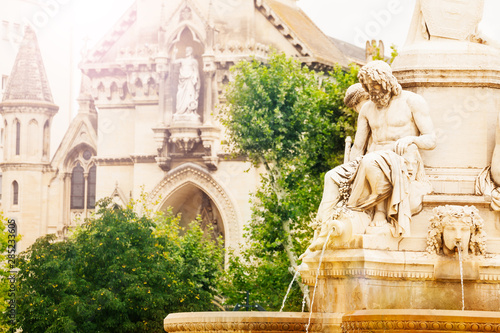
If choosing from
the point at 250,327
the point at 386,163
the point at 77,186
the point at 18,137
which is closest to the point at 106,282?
the point at 250,327

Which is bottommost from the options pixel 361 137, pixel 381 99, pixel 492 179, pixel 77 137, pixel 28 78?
pixel 492 179

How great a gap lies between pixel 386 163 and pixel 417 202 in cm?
71

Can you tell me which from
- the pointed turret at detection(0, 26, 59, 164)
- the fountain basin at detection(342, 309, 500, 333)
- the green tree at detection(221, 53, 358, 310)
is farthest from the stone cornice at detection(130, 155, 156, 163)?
the fountain basin at detection(342, 309, 500, 333)

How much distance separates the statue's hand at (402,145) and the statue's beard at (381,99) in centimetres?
57

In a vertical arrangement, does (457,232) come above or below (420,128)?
below

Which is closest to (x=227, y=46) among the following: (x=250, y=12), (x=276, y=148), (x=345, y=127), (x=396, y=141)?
(x=250, y=12)

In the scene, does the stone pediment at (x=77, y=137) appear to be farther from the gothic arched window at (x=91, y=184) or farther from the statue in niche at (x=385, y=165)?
the statue in niche at (x=385, y=165)

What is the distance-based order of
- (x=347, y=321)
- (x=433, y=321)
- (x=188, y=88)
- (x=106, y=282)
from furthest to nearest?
(x=188, y=88) → (x=106, y=282) → (x=347, y=321) → (x=433, y=321)

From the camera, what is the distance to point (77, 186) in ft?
237

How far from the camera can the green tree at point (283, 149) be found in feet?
139

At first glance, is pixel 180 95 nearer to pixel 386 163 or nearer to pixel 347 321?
pixel 386 163

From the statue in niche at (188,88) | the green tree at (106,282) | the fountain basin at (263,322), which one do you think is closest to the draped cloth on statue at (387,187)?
the fountain basin at (263,322)

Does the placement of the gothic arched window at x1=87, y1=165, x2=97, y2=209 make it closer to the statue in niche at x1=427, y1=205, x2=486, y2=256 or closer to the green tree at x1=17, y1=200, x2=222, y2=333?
the green tree at x1=17, y1=200, x2=222, y2=333

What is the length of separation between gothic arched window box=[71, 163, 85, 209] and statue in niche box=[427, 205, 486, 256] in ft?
186
